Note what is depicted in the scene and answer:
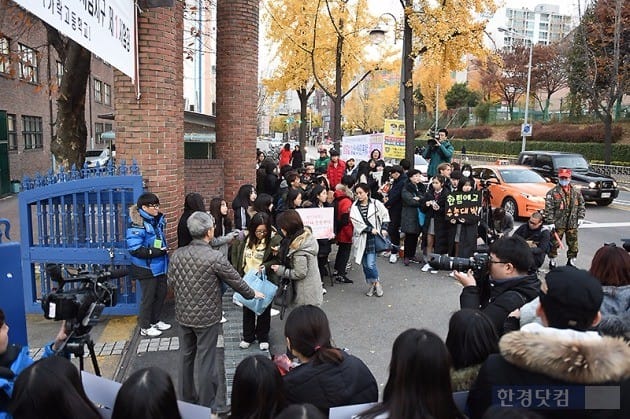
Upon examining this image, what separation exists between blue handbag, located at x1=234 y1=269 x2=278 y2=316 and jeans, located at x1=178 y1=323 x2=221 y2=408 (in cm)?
79

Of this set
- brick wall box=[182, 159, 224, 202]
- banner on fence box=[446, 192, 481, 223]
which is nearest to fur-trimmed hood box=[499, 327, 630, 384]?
banner on fence box=[446, 192, 481, 223]

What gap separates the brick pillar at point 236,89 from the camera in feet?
32.6

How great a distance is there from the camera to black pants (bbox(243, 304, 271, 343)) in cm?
575

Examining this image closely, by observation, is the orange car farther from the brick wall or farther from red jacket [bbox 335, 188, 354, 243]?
the brick wall

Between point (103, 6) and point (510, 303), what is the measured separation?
13.8 feet

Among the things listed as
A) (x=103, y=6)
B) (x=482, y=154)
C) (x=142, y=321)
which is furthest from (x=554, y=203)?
(x=482, y=154)

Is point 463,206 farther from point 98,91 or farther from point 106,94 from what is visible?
point 106,94

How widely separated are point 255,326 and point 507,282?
10.3 feet

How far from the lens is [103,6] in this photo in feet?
14.9

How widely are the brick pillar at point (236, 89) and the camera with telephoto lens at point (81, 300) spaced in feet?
21.4

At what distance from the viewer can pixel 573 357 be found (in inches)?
86.7

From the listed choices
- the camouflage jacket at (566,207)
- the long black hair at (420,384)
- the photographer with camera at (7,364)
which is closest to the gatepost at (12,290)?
the photographer with camera at (7,364)

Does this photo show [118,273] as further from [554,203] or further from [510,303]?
[554,203]

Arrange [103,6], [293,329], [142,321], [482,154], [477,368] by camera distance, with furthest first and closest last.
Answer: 1. [482,154]
2. [142,321]
3. [103,6]
4. [293,329]
5. [477,368]
